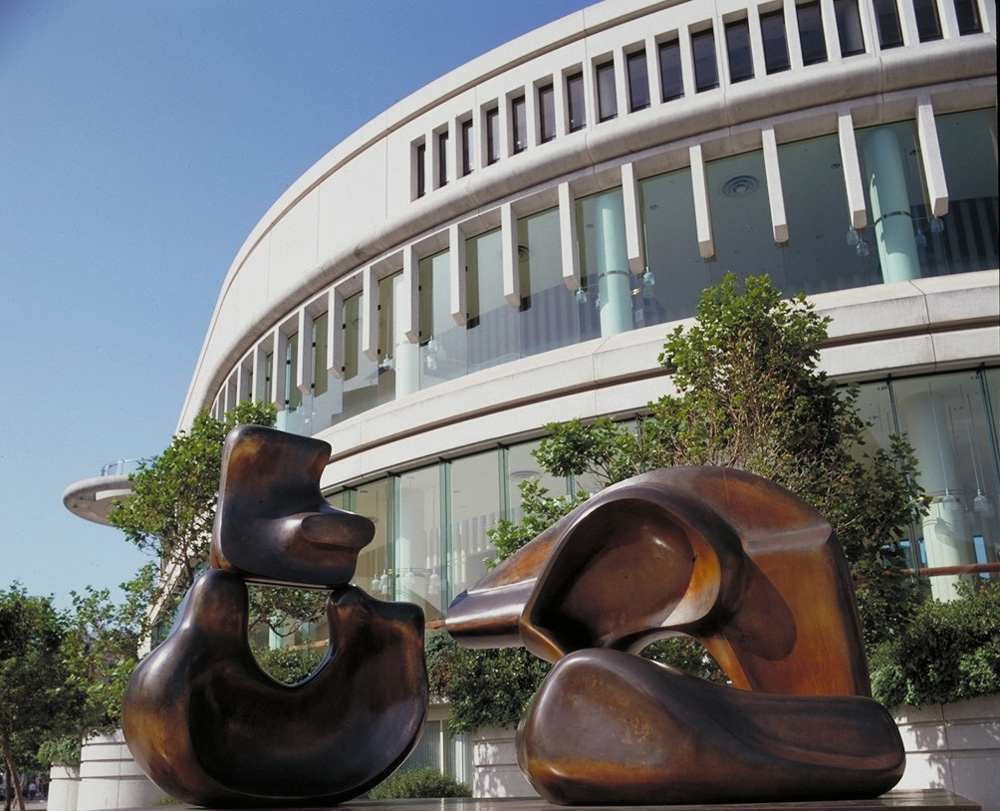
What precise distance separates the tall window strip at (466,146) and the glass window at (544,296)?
182 centimetres

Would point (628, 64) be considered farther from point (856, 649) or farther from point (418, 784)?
point (856, 649)

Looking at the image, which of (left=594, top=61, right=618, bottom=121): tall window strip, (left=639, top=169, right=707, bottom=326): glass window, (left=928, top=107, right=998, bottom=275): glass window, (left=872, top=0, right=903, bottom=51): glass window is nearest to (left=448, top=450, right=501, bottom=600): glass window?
(left=639, top=169, right=707, bottom=326): glass window

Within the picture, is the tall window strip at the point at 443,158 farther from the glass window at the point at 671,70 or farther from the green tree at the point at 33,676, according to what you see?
the green tree at the point at 33,676

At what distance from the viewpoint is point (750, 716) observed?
3.51 metres

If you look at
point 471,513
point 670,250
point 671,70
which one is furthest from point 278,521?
point 671,70

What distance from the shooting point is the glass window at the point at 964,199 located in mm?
16656

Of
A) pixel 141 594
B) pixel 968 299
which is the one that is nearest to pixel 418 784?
pixel 141 594

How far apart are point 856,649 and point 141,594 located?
1485 centimetres

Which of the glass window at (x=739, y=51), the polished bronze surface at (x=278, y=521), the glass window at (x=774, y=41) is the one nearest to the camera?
the polished bronze surface at (x=278, y=521)

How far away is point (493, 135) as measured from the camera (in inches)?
832

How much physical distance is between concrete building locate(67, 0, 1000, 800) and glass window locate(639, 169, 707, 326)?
0.14 ft

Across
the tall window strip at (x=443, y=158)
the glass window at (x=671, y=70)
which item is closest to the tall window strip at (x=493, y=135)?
the tall window strip at (x=443, y=158)

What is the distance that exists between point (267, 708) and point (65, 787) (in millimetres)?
30922

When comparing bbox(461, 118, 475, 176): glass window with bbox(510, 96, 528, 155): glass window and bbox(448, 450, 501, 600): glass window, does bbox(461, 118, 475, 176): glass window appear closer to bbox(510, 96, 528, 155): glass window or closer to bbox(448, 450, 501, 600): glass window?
bbox(510, 96, 528, 155): glass window
